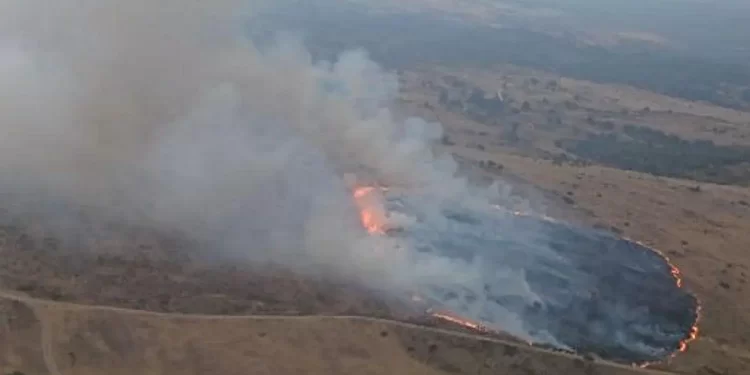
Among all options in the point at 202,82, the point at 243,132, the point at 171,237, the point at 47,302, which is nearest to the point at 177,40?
the point at 202,82

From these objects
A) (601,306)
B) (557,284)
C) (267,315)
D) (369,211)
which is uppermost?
(369,211)

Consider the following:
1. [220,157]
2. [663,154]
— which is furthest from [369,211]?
[663,154]

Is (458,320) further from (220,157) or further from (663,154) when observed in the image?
(663,154)

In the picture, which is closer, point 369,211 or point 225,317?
point 225,317

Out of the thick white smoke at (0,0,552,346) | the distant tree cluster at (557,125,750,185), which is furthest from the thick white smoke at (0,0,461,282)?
the distant tree cluster at (557,125,750,185)

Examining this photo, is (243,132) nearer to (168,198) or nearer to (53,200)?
(168,198)

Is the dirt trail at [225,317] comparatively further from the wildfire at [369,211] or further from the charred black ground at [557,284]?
the wildfire at [369,211]

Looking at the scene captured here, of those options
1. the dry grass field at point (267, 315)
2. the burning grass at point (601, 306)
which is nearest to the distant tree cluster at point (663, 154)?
the dry grass field at point (267, 315)

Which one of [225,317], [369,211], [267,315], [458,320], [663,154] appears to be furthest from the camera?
[663,154]
